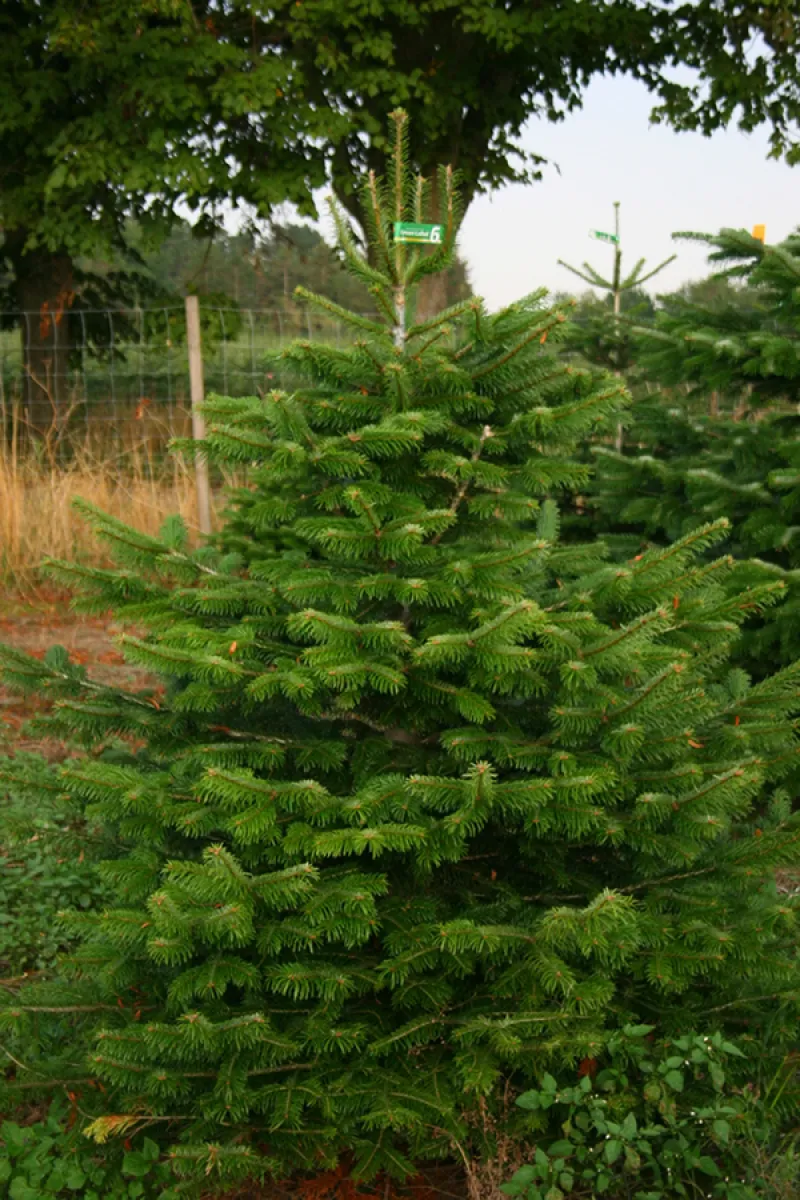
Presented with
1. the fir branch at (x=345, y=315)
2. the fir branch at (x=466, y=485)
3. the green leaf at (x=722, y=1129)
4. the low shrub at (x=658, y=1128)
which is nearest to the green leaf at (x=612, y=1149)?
the low shrub at (x=658, y=1128)

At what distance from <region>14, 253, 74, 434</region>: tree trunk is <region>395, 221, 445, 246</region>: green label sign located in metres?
11.1

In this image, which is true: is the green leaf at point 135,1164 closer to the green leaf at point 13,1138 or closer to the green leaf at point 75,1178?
the green leaf at point 75,1178

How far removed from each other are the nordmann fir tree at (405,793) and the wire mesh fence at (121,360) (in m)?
7.27

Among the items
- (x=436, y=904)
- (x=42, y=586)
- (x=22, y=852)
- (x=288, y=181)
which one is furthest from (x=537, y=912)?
(x=288, y=181)

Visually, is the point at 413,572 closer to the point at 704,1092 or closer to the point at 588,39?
the point at 704,1092

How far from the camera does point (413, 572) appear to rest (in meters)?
2.74

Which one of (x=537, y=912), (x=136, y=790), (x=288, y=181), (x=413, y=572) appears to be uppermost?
(x=288, y=181)

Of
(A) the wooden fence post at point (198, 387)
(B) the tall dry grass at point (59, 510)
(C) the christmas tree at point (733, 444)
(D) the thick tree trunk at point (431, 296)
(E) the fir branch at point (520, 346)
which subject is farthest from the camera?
(D) the thick tree trunk at point (431, 296)

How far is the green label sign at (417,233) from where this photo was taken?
2.78 metres

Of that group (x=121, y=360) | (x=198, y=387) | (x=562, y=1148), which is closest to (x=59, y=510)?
(x=198, y=387)

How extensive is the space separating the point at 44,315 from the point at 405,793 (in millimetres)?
12348

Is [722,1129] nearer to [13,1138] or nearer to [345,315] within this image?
[13,1138]

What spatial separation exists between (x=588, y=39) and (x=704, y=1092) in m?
14.1

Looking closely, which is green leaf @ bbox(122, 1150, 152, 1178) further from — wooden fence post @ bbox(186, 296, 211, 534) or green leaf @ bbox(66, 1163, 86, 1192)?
wooden fence post @ bbox(186, 296, 211, 534)
